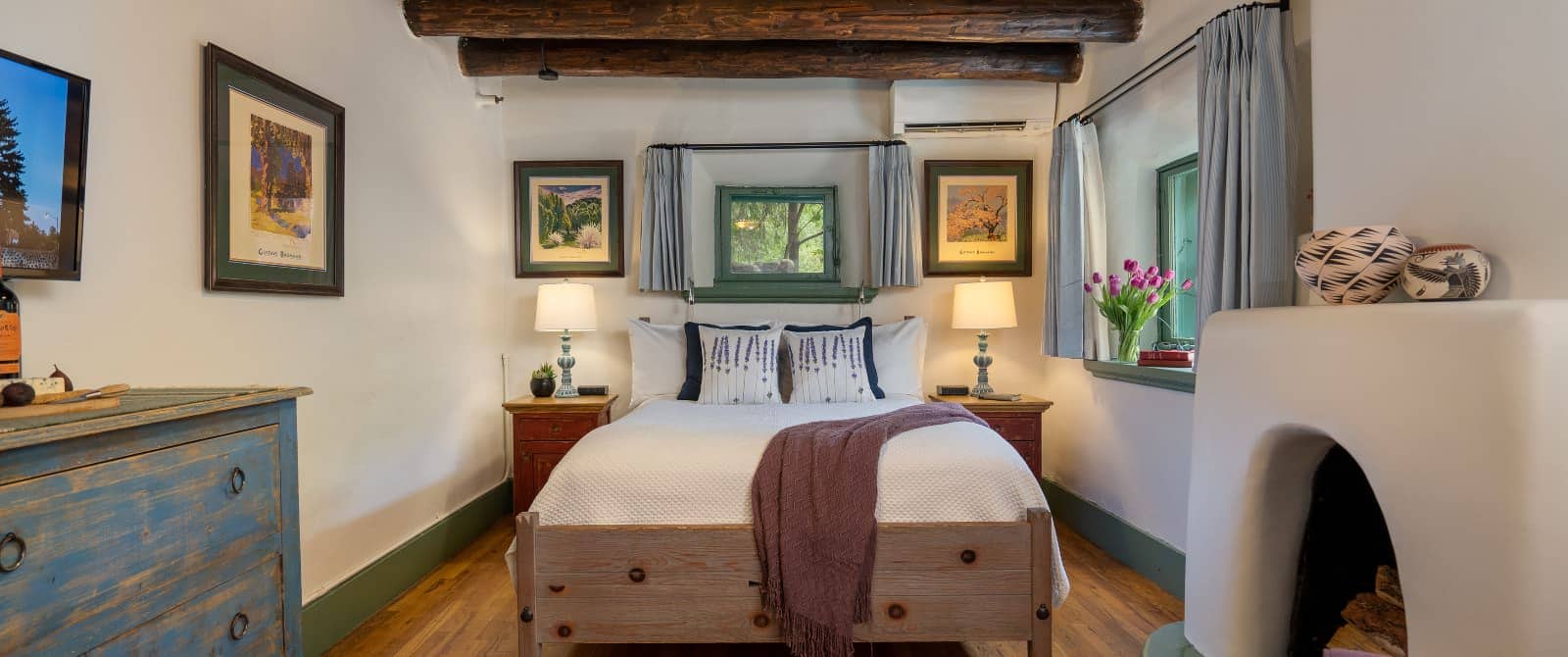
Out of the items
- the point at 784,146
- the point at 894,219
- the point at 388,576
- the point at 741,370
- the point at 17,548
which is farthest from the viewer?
the point at 784,146

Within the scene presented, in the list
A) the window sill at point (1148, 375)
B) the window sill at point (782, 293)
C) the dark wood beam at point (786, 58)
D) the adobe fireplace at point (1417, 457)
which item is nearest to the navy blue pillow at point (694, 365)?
the window sill at point (782, 293)

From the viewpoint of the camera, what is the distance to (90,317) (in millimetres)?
1417

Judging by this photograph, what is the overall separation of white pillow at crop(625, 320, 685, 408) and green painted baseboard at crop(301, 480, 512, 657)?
1.03m

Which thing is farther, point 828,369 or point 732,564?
point 828,369

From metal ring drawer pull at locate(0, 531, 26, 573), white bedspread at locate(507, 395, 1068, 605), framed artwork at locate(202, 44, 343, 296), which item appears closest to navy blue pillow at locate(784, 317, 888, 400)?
white bedspread at locate(507, 395, 1068, 605)

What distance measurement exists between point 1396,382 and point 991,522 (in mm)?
968

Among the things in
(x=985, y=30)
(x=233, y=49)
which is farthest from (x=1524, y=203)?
(x=233, y=49)

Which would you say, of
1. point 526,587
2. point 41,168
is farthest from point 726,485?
point 41,168

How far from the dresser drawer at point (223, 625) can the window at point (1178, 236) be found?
337cm

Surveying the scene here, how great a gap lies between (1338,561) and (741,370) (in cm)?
220

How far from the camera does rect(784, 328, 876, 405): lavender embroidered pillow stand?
2961 mm

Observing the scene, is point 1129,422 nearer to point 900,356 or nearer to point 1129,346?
point 1129,346

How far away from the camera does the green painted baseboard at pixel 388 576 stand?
2035 mm

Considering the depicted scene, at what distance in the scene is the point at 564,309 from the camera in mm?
3264
